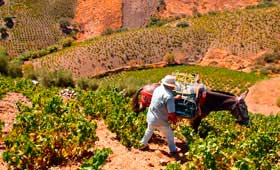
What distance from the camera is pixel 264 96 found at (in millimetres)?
39906

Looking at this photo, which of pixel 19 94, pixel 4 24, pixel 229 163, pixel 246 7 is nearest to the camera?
pixel 229 163

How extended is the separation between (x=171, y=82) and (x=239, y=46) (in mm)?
64636

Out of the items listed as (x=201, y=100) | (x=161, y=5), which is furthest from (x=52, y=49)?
(x=201, y=100)

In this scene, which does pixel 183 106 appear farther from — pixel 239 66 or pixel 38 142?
pixel 239 66

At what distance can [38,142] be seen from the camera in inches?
316

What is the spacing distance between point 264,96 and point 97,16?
197 ft

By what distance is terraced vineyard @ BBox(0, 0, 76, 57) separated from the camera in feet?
260

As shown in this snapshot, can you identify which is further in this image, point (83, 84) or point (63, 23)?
point (63, 23)

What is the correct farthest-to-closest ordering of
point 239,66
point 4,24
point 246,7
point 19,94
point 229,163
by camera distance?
point 246,7
point 4,24
point 239,66
point 19,94
point 229,163

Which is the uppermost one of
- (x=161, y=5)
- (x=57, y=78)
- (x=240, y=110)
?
(x=240, y=110)

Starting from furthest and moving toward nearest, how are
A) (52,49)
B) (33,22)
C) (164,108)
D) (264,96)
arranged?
(33,22)
(52,49)
(264,96)
(164,108)

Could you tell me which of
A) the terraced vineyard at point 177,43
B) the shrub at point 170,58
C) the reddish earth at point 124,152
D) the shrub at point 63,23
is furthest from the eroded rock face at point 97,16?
the reddish earth at point 124,152

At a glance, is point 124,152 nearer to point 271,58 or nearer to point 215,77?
point 215,77

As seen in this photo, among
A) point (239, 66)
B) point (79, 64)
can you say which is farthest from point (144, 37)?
point (239, 66)
